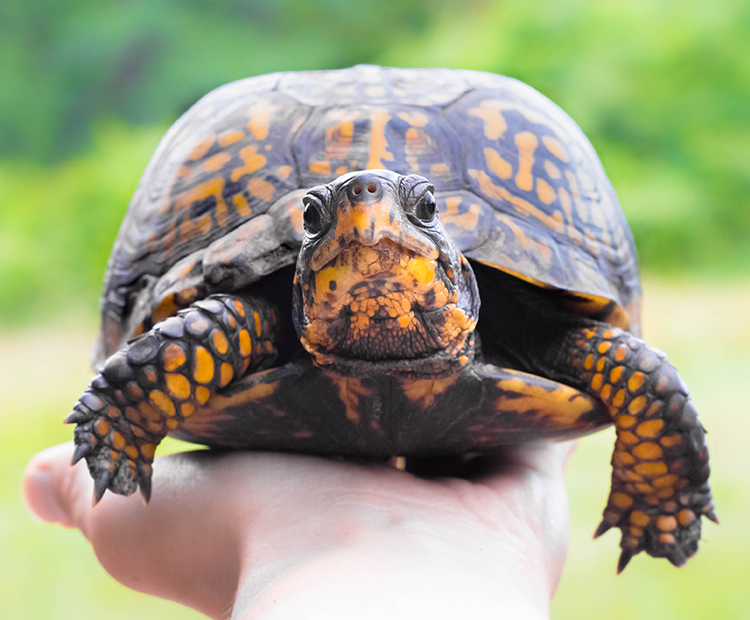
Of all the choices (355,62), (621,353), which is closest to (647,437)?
(621,353)

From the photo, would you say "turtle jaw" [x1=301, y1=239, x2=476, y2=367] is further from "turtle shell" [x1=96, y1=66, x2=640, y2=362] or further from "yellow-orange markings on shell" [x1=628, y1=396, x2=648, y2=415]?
"yellow-orange markings on shell" [x1=628, y1=396, x2=648, y2=415]

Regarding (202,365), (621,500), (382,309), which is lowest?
(621,500)

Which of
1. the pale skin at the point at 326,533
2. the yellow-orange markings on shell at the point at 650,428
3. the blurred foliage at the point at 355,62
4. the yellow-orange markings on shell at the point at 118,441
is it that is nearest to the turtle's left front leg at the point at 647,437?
the yellow-orange markings on shell at the point at 650,428

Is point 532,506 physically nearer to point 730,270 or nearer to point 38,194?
point 730,270

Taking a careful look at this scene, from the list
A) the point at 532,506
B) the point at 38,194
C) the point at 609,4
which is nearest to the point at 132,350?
the point at 532,506

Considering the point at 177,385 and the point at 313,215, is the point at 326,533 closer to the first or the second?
the point at 177,385

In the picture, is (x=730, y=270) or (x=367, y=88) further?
(x=730, y=270)
